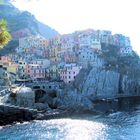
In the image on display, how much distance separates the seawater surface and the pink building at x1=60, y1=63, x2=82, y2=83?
4797cm

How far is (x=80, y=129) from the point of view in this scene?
212ft

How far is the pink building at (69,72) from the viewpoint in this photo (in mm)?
130450

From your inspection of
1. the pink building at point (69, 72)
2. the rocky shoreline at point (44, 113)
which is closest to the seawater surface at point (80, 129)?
the rocky shoreline at point (44, 113)

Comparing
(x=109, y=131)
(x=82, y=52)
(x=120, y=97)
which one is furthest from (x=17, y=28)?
(x=109, y=131)

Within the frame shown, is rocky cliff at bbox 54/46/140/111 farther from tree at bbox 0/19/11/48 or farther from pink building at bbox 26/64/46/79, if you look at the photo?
tree at bbox 0/19/11/48

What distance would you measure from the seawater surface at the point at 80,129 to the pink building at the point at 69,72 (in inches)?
1889

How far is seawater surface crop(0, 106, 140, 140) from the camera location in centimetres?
5725

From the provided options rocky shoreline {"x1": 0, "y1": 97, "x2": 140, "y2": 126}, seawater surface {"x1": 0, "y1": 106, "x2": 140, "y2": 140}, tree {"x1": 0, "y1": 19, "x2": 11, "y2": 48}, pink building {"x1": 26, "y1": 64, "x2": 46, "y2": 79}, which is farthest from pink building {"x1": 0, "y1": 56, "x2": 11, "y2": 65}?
tree {"x1": 0, "y1": 19, "x2": 11, "y2": 48}

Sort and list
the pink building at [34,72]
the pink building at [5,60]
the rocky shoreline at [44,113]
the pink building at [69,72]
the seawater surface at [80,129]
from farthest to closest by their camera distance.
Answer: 1. the pink building at [34,72]
2. the pink building at [69,72]
3. the pink building at [5,60]
4. the rocky shoreline at [44,113]
5. the seawater surface at [80,129]

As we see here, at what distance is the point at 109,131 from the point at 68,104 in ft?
126

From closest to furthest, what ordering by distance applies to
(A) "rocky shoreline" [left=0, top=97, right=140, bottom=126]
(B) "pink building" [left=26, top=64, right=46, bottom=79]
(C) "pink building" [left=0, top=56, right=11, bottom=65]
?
1. (A) "rocky shoreline" [left=0, top=97, right=140, bottom=126]
2. (C) "pink building" [left=0, top=56, right=11, bottom=65]
3. (B) "pink building" [left=26, top=64, right=46, bottom=79]

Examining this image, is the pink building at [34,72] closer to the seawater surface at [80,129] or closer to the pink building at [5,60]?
the pink building at [5,60]

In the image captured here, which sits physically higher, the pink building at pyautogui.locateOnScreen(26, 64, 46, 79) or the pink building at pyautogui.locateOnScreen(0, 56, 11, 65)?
the pink building at pyautogui.locateOnScreen(0, 56, 11, 65)

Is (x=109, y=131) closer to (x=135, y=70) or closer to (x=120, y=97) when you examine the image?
(x=120, y=97)
